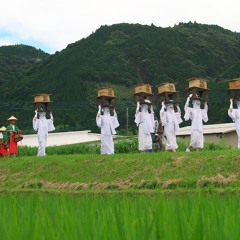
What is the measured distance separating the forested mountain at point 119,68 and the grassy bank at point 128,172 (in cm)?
3381

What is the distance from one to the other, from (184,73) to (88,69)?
13.2m

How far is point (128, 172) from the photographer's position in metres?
9.65

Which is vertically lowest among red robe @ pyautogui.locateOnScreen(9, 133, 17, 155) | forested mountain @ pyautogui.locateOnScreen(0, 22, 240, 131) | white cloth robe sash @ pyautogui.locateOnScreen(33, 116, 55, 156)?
red robe @ pyautogui.locateOnScreen(9, 133, 17, 155)

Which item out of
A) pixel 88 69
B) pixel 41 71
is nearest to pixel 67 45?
pixel 41 71

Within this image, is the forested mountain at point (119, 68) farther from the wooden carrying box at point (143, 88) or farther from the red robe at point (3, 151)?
the wooden carrying box at point (143, 88)

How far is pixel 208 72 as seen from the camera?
7144 cm

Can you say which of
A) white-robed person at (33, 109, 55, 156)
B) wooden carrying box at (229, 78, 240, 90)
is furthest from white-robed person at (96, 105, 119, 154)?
wooden carrying box at (229, 78, 240, 90)

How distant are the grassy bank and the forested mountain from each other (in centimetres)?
3381

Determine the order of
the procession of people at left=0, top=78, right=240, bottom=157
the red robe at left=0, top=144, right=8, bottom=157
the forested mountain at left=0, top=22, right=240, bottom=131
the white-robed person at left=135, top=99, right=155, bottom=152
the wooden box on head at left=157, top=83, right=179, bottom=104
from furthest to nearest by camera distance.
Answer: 1. the forested mountain at left=0, top=22, right=240, bottom=131
2. the red robe at left=0, top=144, right=8, bottom=157
3. the white-robed person at left=135, top=99, right=155, bottom=152
4. the wooden box on head at left=157, top=83, right=179, bottom=104
5. the procession of people at left=0, top=78, right=240, bottom=157

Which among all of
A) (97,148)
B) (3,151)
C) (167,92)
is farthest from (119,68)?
(167,92)

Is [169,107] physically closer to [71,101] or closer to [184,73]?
[71,101]

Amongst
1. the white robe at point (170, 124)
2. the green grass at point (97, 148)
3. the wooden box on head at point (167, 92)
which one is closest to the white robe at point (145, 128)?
the white robe at point (170, 124)

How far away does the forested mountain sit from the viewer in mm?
51625

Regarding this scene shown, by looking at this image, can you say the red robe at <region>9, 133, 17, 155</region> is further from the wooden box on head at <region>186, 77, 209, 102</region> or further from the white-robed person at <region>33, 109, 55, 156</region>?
the wooden box on head at <region>186, 77, 209, 102</region>
